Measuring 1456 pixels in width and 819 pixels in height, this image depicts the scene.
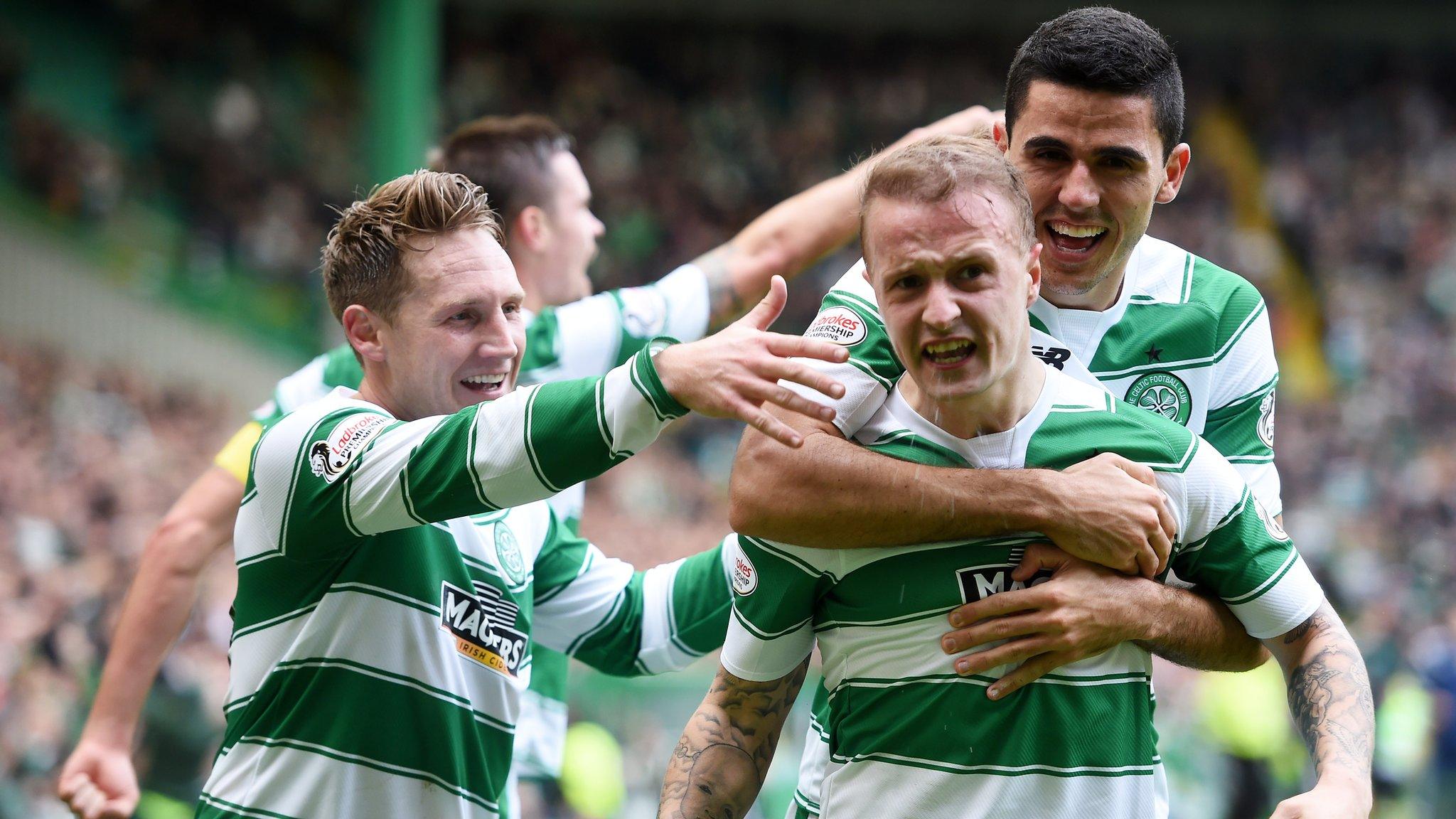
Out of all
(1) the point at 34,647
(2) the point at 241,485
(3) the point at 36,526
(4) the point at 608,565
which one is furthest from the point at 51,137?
(4) the point at 608,565

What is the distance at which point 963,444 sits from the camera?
2.57 meters

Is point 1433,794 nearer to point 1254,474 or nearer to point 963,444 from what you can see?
point 1254,474

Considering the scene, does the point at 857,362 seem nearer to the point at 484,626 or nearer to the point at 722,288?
the point at 484,626

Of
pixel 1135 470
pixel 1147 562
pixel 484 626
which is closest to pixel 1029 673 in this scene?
pixel 1147 562

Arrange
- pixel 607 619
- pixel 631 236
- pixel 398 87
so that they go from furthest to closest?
pixel 631 236 → pixel 398 87 → pixel 607 619

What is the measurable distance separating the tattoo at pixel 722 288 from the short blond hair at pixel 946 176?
2.07m

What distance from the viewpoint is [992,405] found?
8.33 ft

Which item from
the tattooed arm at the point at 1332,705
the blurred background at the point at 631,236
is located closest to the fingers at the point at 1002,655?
the tattooed arm at the point at 1332,705

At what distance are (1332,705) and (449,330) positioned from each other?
1877mm

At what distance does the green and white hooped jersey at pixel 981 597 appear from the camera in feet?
8.05

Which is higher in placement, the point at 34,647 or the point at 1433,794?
the point at 34,647

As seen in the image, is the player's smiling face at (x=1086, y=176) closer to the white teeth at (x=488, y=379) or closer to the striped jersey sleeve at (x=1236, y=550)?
the striped jersey sleeve at (x=1236, y=550)

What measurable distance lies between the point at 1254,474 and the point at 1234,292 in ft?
1.35

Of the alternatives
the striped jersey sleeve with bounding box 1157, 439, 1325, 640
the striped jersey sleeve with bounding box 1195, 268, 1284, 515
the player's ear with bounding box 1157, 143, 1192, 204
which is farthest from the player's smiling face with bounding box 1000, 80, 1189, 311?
the striped jersey sleeve with bounding box 1157, 439, 1325, 640
